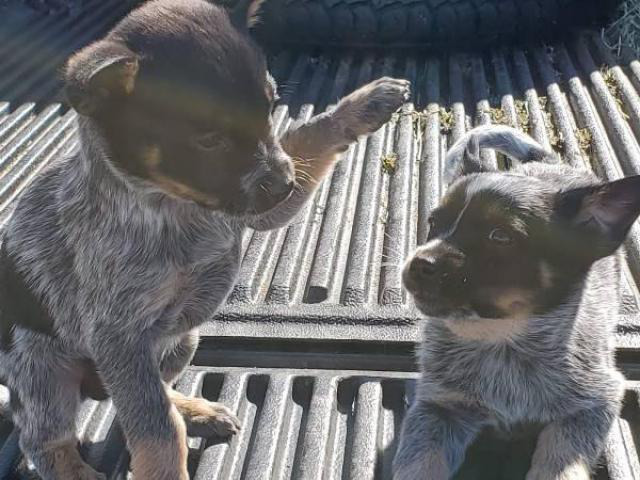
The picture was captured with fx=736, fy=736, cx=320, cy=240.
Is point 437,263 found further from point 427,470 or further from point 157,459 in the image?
point 157,459

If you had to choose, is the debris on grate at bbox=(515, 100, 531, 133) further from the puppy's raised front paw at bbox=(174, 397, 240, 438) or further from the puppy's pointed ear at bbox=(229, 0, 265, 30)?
the puppy's raised front paw at bbox=(174, 397, 240, 438)

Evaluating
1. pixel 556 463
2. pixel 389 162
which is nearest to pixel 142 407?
pixel 556 463

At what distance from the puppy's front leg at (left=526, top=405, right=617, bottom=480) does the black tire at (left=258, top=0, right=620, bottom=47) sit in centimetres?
359

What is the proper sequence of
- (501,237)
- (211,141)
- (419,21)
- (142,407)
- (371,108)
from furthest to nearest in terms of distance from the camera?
(419,21), (371,108), (142,407), (501,237), (211,141)

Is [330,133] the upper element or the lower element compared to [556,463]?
upper

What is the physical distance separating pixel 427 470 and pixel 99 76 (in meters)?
1.74

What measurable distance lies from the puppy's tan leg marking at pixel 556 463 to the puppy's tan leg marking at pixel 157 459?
1.26 m

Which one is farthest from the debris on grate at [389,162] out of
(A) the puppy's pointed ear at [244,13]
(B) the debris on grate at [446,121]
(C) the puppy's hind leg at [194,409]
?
(C) the puppy's hind leg at [194,409]

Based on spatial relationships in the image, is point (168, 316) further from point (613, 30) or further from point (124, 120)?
point (613, 30)

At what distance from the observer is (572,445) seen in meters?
2.63

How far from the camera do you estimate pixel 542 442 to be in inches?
107

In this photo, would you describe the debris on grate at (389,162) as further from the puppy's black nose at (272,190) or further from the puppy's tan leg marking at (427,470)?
the puppy's tan leg marking at (427,470)

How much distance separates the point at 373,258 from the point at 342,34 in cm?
258

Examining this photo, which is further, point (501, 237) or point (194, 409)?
point (194, 409)
